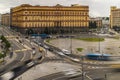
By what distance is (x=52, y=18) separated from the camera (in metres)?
117

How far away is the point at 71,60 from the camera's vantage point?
53750 millimetres

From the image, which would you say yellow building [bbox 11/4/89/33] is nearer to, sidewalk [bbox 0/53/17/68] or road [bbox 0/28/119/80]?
sidewalk [bbox 0/53/17/68]

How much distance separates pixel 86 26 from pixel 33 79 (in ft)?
279

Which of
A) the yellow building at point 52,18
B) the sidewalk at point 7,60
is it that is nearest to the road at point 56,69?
the sidewalk at point 7,60

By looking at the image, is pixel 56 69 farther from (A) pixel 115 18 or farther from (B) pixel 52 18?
(A) pixel 115 18

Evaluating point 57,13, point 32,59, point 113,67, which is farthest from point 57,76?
point 57,13

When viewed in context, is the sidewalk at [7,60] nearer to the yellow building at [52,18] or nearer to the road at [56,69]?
the road at [56,69]

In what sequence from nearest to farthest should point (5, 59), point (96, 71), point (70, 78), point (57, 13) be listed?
point (70, 78) → point (96, 71) → point (5, 59) → point (57, 13)

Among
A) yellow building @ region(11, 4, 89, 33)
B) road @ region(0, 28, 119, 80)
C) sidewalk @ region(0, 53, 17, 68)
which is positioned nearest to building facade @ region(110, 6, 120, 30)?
yellow building @ region(11, 4, 89, 33)

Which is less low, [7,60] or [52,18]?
[52,18]

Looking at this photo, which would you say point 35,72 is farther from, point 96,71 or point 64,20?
point 64,20

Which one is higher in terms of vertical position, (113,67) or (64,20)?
(64,20)

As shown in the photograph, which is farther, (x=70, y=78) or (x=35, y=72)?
(x=35, y=72)

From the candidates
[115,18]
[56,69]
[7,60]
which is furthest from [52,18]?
[56,69]
